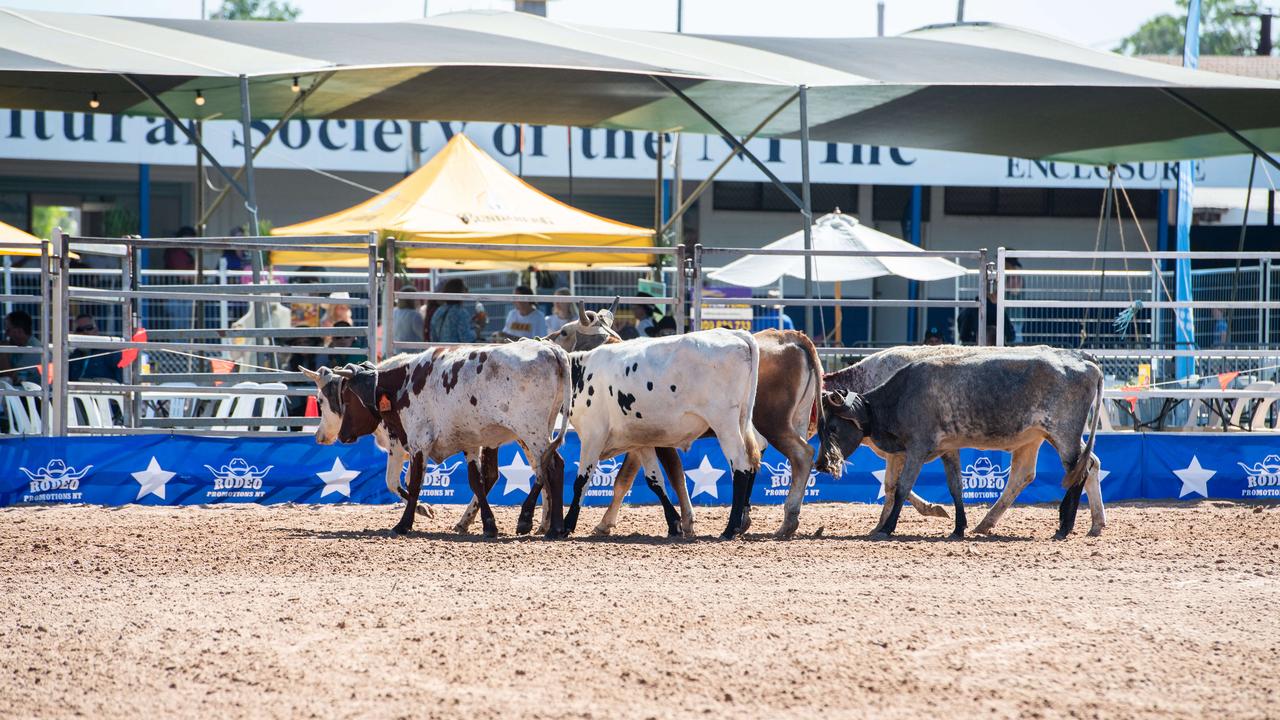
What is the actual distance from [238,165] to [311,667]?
20306 mm

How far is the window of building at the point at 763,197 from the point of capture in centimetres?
3006

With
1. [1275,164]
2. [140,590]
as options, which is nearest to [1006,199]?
[1275,164]

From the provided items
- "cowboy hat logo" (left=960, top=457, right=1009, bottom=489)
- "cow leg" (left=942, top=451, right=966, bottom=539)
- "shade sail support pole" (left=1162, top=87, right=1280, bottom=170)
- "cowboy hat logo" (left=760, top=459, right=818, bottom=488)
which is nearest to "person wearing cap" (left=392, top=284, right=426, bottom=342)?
"cowboy hat logo" (left=760, top=459, right=818, bottom=488)

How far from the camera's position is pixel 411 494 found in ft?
34.2

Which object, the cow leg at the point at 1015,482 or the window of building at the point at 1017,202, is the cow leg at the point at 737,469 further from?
the window of building at the point at 1017,202

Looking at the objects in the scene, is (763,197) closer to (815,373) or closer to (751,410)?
(815,373)

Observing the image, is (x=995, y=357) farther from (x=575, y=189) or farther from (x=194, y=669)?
(x=575, y=189)

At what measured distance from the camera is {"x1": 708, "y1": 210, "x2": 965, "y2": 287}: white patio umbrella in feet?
62.4

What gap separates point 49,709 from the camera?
230 inches

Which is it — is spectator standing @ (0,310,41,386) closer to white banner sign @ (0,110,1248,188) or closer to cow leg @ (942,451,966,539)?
cow leg @ (942,451,966,539)

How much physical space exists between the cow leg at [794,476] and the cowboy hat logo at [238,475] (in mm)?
4622

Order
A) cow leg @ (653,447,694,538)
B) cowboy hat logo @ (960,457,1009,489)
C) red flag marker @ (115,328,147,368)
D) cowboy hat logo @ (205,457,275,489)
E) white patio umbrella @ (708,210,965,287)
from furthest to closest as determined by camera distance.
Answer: white patio umbrella @ (708,210,965,287)
red flag marker @ (115,328,147,368)
cowboy hat logo @ (960,457,1009,489)
cowboy hat logo @ (205,457,275,489)
cow leg @ (653,447,694,538)

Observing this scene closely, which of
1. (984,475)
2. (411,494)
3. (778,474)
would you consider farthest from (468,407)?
(984,475)

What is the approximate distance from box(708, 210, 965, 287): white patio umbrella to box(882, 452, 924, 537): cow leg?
8.18m
